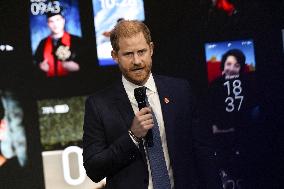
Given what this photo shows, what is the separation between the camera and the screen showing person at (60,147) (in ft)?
10.9

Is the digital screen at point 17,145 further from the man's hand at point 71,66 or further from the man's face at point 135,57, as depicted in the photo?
the man's face at point 135,57

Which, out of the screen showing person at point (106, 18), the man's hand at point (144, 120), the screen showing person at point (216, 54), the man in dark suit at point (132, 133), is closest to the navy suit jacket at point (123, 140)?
the man in dark suit at point (132, 133)

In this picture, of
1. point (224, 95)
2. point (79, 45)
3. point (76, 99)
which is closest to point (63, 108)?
point (76, 99)

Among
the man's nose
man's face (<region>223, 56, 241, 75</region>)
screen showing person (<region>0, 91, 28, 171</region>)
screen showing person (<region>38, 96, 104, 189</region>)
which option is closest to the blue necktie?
the man's nose

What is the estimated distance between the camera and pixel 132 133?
5.16 ft

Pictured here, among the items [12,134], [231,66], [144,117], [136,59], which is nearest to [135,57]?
[136,59]

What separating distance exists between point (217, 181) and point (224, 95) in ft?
5.97

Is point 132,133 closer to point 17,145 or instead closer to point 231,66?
point 17,145

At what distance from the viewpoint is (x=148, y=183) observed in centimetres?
168

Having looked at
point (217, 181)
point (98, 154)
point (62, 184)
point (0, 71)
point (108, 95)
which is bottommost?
point (62, 184)

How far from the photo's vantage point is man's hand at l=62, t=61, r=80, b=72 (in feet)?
11.0

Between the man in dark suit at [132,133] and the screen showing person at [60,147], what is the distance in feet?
5.30

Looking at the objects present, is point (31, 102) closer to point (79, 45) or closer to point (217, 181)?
point (79, 45)

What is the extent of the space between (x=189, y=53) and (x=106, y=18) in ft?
2.16
